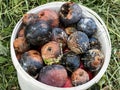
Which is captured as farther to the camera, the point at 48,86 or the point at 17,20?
the point at 17,20

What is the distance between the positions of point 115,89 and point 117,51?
0.56 ft

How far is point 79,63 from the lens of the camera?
1.25 m

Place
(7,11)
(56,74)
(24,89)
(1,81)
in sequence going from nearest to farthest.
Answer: (56,74) → (24,89) → (1,81) → (7,11)

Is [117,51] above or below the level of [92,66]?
below

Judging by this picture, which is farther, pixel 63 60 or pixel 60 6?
pixel 60 6

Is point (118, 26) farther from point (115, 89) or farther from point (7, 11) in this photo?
point (7, 11)

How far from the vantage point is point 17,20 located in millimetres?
1597

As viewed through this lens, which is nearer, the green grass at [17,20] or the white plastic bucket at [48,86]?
the white plastic bucket at [48,86]

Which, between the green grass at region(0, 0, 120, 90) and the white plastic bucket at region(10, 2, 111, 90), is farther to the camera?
the green grass at region(0, 0, 120, 90)

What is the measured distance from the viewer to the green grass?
1492 millimetres

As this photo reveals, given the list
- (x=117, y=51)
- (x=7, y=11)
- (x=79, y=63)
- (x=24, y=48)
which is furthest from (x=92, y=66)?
(x=7, y=11)

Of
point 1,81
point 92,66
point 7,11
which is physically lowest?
point 1,81

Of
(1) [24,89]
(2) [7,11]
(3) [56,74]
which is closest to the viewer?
(3) [56,74]

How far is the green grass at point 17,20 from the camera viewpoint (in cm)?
149
